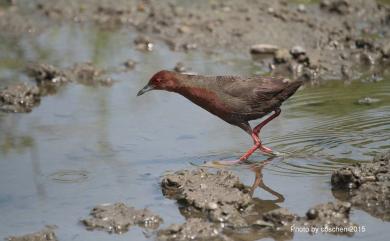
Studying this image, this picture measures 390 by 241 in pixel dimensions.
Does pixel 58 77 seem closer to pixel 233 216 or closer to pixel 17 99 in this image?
pixel 17 99

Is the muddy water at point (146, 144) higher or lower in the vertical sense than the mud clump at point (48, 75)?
lower

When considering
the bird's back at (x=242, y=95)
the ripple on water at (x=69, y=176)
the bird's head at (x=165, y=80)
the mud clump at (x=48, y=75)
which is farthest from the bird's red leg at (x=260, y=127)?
the mud clump at (x=48, y=75)

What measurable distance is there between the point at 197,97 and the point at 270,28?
369 cm

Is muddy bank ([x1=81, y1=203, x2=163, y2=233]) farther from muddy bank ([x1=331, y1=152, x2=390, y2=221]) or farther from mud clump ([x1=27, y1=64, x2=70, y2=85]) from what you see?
mud clump ([x1=27, y1=64, x2=70, y2=85])

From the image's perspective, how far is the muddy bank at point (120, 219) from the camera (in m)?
6.11

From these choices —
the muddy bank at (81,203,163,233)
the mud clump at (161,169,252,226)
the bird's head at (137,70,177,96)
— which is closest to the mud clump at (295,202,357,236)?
the mud clump at (161,169,252,226)

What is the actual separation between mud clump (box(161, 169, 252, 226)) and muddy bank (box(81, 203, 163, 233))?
34cm

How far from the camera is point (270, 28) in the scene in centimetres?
1146

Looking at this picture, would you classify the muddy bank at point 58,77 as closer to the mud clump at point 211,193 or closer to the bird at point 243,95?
the bird at point 243,95

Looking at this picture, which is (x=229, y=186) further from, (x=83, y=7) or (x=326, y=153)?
(x=83, y=7)

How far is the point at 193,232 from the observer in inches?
230

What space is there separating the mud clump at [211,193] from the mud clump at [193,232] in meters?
0.18

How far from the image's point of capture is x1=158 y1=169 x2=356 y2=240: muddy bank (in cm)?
583

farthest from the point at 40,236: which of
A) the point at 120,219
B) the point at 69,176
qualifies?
the point at 69,176
